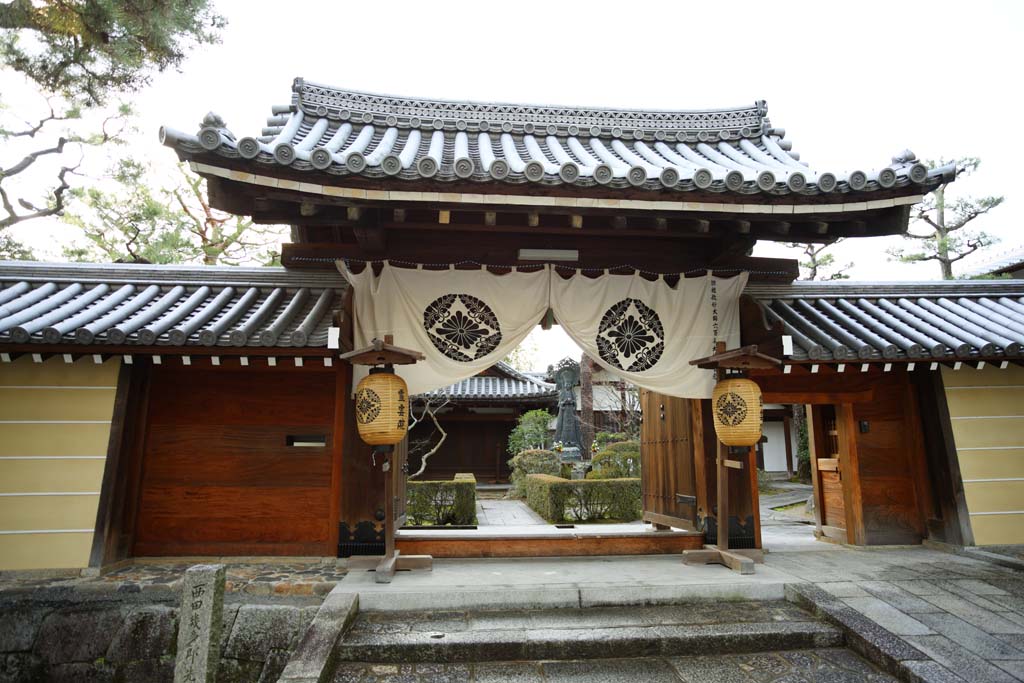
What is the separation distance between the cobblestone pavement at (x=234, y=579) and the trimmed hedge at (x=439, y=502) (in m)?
5.37

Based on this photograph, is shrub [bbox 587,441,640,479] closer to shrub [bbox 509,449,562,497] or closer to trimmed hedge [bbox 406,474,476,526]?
shrub [bbox 509,449,562,497]

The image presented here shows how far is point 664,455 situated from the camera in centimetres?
742

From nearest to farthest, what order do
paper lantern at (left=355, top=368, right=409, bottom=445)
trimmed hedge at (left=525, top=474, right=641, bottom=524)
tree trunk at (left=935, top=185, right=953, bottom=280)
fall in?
paper lantern at (left=355, top=368, right=409, bottom=445) → trimmed hedge at (left=525, top=474, right=641, bottom=524) → tree trunk at (left=935, top=185, right=953, bottom=280)

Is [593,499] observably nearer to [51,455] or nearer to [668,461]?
[668,461]

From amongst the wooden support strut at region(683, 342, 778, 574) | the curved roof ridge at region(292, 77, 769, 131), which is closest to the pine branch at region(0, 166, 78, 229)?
the curved roof ridge at region(292, 77, 769, 131)

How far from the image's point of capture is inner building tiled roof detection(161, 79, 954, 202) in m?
4.78

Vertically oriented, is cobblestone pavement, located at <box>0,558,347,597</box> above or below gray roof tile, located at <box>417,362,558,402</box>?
below

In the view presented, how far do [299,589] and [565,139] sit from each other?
5.98 meters

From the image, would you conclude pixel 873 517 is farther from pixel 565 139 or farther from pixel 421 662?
pixel 565 139

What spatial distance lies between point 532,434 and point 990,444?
10.4 meters

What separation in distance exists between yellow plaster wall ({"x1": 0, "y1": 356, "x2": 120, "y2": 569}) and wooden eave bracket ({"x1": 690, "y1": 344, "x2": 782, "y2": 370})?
19.0ft

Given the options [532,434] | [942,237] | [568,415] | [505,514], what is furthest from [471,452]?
[942,237]

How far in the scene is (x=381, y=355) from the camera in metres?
5.05

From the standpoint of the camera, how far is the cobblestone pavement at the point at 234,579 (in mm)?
4848
